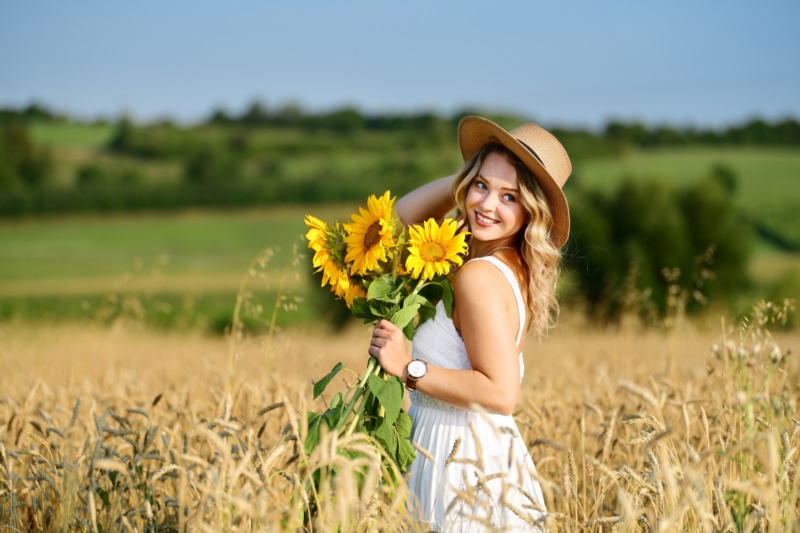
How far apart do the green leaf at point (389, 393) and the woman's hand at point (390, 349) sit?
0.12ft

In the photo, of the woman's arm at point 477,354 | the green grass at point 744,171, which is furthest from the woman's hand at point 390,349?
the green grass at point 744,171

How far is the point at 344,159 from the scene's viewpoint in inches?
2771

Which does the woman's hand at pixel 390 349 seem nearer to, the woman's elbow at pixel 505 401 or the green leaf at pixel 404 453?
the green leaf at pixel 404 453

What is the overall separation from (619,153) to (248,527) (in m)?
69.7

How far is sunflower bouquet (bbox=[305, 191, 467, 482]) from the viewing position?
2.61 m

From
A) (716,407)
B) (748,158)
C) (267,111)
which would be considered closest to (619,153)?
(748,158)

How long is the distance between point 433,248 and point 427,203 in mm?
791

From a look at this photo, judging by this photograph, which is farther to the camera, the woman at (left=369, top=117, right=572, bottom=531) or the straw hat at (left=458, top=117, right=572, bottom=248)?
the straw hat at (left=458, top=117, right=572, bottom=248)

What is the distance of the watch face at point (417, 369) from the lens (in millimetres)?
2654

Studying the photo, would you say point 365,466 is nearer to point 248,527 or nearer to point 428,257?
point 248,527

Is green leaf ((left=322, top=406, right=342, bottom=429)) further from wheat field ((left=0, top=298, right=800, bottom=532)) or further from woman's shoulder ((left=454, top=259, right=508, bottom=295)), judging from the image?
woman's shoulder ((left=454, top=259, right=508, bottom=295))

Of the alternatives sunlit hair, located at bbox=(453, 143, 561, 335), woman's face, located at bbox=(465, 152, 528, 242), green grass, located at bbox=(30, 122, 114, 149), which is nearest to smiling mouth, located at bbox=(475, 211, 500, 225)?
woman's face, located at bbox=(465, 152, 528, 242)

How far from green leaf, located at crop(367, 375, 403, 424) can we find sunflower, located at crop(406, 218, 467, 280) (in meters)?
0.35

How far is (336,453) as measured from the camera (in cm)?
251
